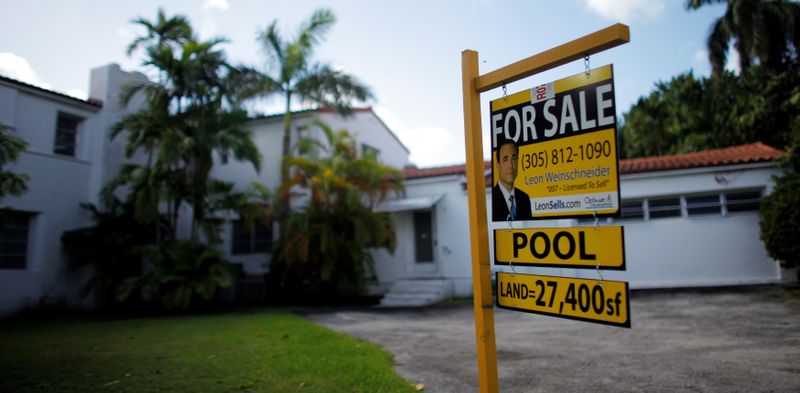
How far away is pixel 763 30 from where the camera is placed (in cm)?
1798

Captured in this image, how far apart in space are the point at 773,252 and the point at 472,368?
8.46 metres

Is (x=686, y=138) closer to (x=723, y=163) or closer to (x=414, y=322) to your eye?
(x=723, y=163)

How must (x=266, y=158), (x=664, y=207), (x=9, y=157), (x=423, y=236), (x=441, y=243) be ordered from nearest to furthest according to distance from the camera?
(x=9, y=157) < (x=664, y=207) < (x=441, y=243) < (x=423, y=236) < (x=266, y=158)

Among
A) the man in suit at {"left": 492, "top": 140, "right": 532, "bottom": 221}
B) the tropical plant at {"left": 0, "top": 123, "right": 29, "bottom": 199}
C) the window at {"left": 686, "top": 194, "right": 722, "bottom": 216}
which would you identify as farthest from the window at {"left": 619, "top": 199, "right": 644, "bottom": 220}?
the tropical plant at {"left": 0, "top": 123, "right": 29, "bottom": 199}

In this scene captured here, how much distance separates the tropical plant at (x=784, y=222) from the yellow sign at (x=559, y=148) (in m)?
9.46

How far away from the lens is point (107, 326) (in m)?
9.83

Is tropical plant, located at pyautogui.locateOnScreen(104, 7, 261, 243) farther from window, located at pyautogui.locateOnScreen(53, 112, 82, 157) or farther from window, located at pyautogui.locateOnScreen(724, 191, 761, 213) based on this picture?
window, located at pyautogui.locateOnScreen(724, 191, 761, 213)

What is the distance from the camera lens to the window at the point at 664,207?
12.6m

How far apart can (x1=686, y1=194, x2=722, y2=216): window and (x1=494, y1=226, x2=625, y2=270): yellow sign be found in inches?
444

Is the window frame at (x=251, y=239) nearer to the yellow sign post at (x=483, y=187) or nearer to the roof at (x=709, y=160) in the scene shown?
the roof at (x=709, y=160)

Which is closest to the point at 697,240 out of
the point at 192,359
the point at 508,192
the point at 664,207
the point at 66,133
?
the point at 664,207

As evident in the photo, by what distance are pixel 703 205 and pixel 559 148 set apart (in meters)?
11.5

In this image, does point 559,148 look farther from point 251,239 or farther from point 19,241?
point 251,239

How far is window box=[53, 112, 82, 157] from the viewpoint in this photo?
43.6 feet
